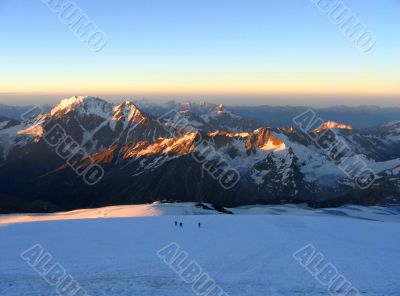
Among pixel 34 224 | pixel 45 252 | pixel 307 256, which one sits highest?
pixel 307 256

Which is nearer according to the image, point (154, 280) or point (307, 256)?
point (154, 280)

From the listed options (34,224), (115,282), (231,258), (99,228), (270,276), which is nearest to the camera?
(115,282)

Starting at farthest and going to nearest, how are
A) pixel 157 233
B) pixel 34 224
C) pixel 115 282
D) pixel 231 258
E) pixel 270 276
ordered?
pixel 34 224
pixel 157 233
pixel 231 258
pixel 270 276
pixel 115 282

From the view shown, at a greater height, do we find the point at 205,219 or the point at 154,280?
the point at 154,280

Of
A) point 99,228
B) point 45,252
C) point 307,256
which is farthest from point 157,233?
point 307,256

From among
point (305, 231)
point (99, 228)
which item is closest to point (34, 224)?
point (99, 228)

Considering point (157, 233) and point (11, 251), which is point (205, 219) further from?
point (11, 251)

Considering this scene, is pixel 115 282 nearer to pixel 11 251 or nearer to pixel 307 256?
pixel 11 251
